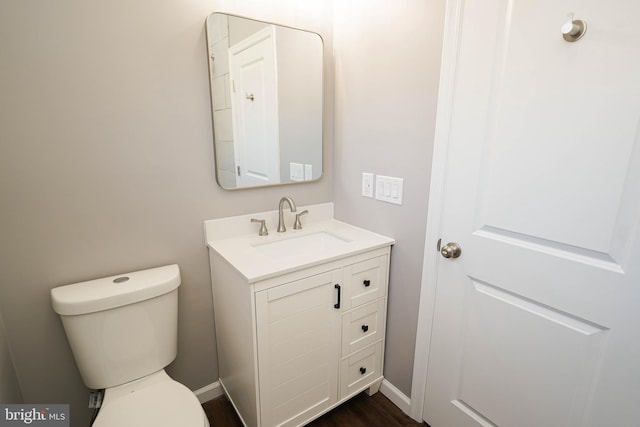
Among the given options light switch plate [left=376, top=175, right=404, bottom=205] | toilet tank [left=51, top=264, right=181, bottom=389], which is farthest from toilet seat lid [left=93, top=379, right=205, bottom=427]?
light switch plate [left=376, top=175, right=404, bottom=205]

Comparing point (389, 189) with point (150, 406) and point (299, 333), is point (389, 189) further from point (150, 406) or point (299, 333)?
point (150, 406)

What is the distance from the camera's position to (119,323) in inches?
49.3

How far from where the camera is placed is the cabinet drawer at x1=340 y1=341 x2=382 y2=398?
5.24 feet

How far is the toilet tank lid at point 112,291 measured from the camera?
1174mm

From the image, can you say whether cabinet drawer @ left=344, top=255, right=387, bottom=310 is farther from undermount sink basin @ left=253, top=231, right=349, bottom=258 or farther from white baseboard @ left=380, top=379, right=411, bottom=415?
white baseboard @ left=380, top=379, right=411, bottom=415

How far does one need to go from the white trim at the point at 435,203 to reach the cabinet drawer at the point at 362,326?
0.21 m

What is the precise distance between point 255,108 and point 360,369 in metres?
1.43

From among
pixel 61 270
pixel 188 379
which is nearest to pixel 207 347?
pixel 188 379

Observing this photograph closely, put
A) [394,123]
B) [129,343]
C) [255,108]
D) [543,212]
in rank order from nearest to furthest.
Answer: [543,212] → [129,343] → [394,123] → [255,108]

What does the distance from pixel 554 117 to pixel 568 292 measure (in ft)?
1.81

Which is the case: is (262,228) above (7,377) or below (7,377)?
above

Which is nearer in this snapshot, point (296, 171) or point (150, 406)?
point (150, 406)

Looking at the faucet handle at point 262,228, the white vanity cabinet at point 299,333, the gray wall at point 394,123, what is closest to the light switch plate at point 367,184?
the gray wall at point 394,123

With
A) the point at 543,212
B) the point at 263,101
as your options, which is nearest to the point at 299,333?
the point at 543,212
